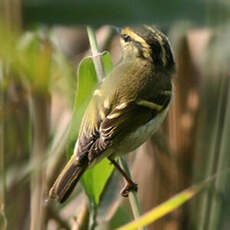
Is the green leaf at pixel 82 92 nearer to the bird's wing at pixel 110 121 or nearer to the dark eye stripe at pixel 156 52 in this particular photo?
the bird's wing at pixel 110 121

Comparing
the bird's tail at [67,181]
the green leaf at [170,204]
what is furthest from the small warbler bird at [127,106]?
the green leaf at [170,204]

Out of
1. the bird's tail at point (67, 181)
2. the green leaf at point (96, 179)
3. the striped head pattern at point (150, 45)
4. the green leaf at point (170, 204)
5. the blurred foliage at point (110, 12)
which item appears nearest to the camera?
the blurred foliage at point (110, 12)

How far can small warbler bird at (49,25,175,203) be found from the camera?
1.27 metres

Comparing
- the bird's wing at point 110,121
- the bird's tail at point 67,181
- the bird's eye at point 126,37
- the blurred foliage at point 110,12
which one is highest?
the blurred foliage at point 110,12

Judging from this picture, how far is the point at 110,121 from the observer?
139 centimetres

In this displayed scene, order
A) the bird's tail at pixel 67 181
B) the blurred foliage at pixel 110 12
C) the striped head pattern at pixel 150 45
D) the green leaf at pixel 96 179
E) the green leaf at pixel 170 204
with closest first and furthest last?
the blurred foliage at pixel 110 12 → the green leaf at pixel 170 204 → the bird's tail at pixel 67 181 → the green leaf at pixel 96 179 → the striped head pattern at pixel 150 45

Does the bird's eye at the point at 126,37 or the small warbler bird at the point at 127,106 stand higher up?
the bird's eye at the point at 126,37

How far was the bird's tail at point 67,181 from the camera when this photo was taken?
1200 millimetres

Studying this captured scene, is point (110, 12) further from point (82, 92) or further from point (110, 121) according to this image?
point (110, 121)

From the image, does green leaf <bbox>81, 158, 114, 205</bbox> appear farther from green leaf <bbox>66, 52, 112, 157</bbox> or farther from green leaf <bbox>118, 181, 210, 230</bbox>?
green leaf <bbox>118, 181, 210, 230</bbox>

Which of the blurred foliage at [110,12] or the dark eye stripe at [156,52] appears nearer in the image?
the blurred foliage at [110,12]

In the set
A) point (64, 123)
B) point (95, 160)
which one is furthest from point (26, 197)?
point (64, 123)

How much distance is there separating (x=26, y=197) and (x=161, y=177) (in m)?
0.83

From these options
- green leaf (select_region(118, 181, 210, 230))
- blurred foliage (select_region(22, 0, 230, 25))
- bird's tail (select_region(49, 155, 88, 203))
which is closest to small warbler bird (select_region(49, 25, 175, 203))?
bird's tail (select_region(49, 155, 88, 203))
